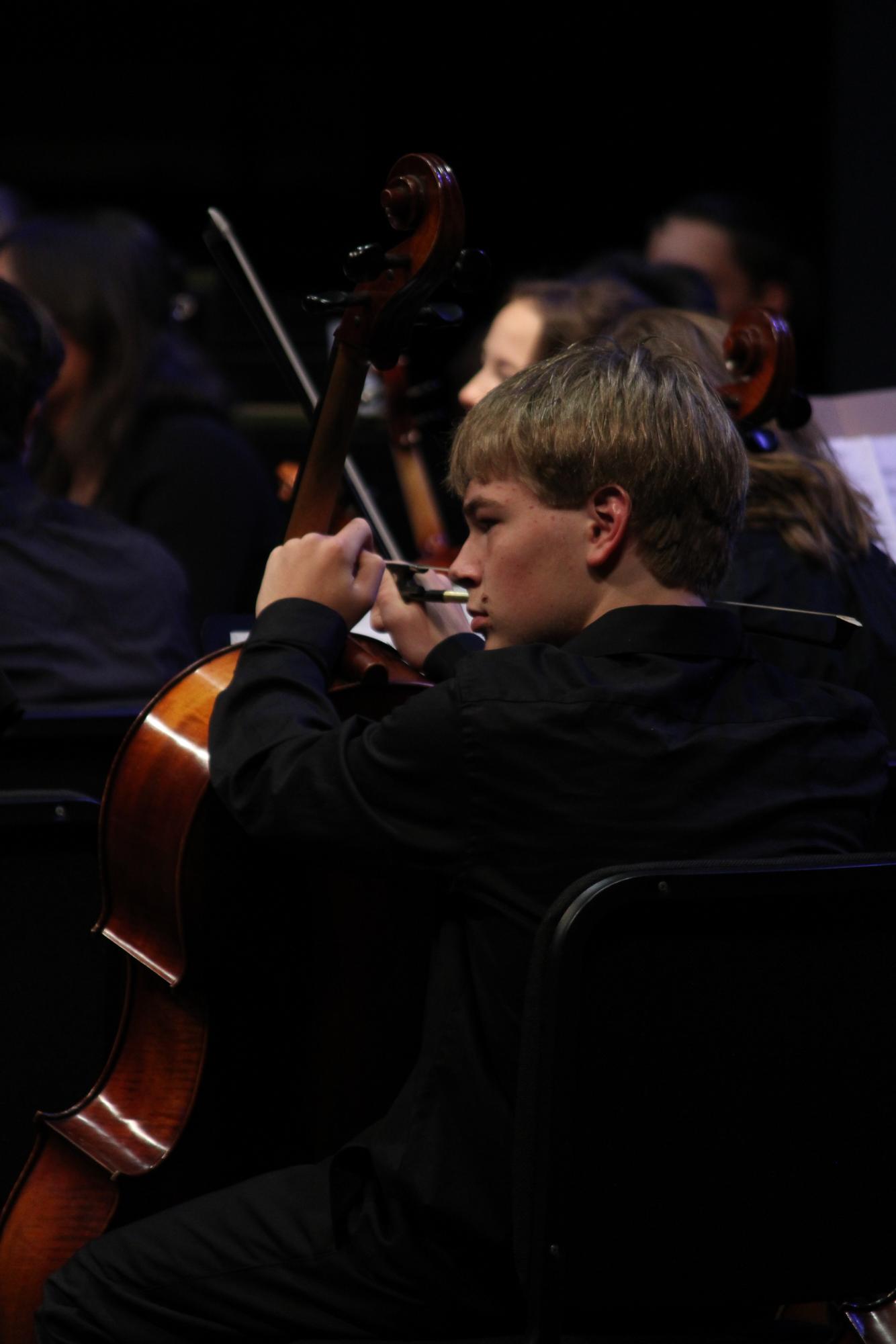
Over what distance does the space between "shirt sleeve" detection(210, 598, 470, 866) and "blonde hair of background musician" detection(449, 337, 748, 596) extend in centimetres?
23

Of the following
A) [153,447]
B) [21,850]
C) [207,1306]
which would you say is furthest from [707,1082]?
[153,447]

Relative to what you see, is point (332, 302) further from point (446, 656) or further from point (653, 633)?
point (653, 633)

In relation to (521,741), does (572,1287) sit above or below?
below

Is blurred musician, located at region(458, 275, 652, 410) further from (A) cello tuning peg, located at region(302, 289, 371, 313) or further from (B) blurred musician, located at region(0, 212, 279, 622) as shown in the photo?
(A) cello tuning peg, located at region(302, 289, 371, 313)

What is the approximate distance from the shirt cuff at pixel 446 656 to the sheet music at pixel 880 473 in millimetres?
1076

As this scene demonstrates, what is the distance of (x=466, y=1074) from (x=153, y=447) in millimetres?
2260

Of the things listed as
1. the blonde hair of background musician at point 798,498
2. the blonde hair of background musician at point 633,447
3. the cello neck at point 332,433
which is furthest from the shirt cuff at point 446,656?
the blonde hair of background musician at point 798,498

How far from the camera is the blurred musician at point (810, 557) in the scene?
2.19 meters

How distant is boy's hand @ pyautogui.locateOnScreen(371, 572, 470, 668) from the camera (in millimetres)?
1695

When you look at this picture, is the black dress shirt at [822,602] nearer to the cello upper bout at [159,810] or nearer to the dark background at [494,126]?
the cello upper bout at [159,810]

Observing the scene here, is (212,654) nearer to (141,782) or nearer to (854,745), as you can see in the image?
(141,782)

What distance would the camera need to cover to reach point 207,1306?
4.19ft

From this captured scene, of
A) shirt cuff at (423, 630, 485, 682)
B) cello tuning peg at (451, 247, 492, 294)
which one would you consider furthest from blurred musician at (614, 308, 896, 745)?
shirt cuff at (423, 630, 485, 682)

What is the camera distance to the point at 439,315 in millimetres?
1692
